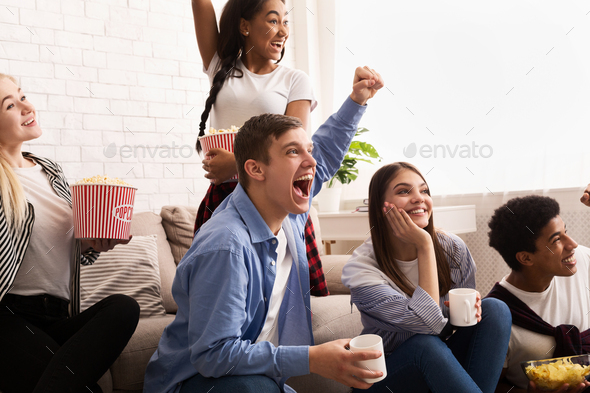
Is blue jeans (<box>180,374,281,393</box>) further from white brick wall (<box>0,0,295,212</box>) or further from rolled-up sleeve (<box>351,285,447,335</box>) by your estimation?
white brick wall (<box>0,0,295,212</box>)

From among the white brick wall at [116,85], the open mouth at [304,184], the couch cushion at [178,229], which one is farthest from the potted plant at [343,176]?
the open mouth at [304,184]

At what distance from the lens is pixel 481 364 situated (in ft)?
4.52

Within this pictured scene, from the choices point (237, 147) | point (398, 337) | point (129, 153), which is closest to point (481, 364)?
point (398, 337)

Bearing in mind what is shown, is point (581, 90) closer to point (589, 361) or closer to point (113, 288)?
point (589, 361)

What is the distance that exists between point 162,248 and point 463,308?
157 centimetres

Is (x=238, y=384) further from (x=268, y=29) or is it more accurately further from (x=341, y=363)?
(x=268, y=29)

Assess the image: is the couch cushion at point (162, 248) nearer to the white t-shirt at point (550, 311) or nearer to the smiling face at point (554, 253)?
→ the white t-shirt at point (550, 311)

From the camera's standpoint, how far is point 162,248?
7.90ft

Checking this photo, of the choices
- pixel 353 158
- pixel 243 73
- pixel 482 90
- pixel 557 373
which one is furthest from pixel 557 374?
pixel 353 158

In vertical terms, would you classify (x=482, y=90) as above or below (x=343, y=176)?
above

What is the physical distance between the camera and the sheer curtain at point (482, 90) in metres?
2.54

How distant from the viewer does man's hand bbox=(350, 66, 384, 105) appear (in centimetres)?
146

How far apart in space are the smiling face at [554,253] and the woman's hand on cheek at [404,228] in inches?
22.0

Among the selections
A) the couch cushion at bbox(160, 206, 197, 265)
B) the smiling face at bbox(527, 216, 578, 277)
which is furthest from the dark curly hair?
the couch cushion at bbox(160, 206, 197, 265)
